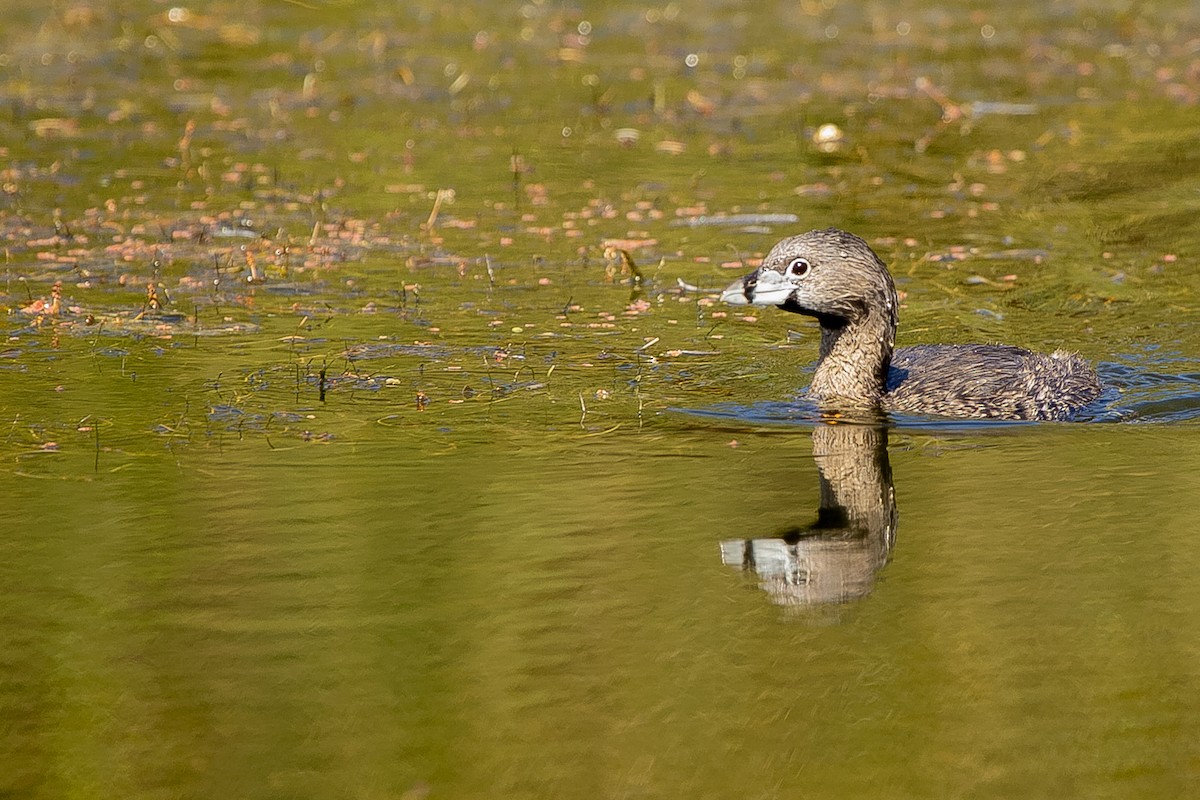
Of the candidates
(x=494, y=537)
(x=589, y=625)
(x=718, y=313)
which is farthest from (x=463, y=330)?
(x=589, y=625)

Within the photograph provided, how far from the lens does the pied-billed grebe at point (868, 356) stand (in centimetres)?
1064

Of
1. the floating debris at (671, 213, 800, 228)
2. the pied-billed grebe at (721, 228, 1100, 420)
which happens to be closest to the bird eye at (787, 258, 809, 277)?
the pied-billed grebe at (721, 228, 1100, 420)

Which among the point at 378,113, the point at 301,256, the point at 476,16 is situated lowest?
the point at 301,256

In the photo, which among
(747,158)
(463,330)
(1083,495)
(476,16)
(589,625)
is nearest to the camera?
(589,625)

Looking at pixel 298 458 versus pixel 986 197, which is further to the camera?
pixel 986 197

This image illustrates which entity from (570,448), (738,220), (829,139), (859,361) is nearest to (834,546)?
(570,448)

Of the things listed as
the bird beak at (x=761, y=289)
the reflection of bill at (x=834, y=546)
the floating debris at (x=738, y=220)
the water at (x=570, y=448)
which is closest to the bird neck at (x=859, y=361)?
the water at (x=570, y=448)

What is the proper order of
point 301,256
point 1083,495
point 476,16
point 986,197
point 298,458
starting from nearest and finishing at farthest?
point 1083,495 < point 298,458 < point 301,256 < point 986,197 < point 476,16

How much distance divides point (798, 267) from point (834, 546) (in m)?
2.79

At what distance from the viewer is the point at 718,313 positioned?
510 inches

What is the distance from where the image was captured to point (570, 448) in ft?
31.8

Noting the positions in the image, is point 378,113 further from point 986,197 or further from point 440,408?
point 440,408

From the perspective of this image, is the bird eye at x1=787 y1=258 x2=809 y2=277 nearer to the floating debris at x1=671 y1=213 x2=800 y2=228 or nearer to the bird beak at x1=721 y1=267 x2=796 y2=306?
the bird beak at x1=721 y1=267 x2=796 y2=306

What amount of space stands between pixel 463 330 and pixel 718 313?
Answer: 1.72 m
